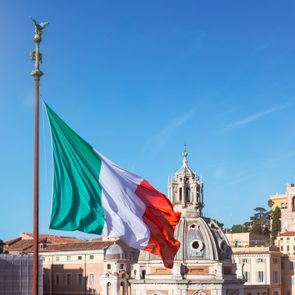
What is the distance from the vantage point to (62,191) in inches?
485

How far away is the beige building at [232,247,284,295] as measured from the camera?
61438 mm

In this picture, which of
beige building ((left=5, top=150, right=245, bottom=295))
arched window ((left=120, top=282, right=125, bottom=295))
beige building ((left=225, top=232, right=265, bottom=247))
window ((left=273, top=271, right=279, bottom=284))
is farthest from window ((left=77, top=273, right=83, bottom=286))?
window ((left=273, top=271, right=279, bottom=284))

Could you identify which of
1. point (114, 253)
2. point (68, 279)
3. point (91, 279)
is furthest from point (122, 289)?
point (68, 279)

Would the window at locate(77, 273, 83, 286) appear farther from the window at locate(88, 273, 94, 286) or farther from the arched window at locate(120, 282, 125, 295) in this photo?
the arched window at locate(120, 282, 125, 295)

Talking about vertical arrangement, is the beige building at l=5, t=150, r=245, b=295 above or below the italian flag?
below

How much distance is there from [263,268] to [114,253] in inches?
558

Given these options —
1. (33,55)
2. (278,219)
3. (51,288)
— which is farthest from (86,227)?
(278,219)

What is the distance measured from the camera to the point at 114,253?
59969 mm

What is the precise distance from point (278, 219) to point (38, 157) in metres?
86.4

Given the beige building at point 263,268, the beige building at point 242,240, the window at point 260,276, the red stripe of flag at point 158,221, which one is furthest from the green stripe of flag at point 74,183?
the beige building at point 242,240

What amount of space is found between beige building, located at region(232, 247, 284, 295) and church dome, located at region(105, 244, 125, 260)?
11218mm

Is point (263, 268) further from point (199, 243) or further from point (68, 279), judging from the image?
point (68, 279)

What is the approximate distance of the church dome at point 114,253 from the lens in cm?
5984

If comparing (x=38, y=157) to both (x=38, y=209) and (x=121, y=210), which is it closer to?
(x=38, y=209)
